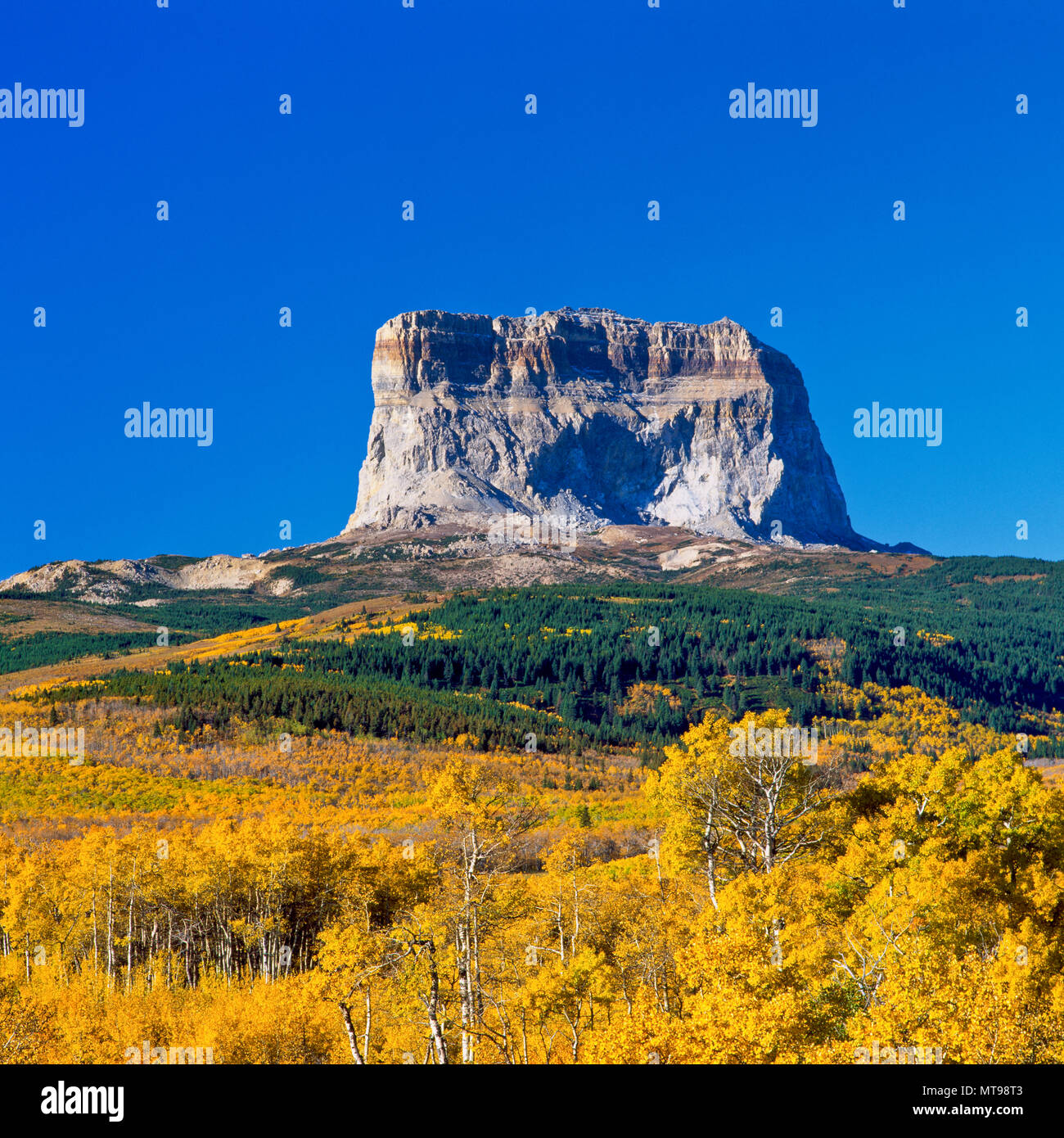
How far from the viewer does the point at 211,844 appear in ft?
182

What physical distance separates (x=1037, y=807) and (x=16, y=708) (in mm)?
125219

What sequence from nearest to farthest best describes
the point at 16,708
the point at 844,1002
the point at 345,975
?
the point at 345,975, the point at 844,1002, the point at 16,708

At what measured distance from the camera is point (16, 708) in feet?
415

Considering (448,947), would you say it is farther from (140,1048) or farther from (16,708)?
(16,708)

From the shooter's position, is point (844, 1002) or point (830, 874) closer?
point (844, 1002)

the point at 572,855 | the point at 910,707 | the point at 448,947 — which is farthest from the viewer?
the point at 910,707

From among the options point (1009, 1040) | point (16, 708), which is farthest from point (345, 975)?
point (16, 708)

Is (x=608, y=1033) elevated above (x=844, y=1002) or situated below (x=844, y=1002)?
above

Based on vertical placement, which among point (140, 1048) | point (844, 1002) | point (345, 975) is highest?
point (345, 975)
